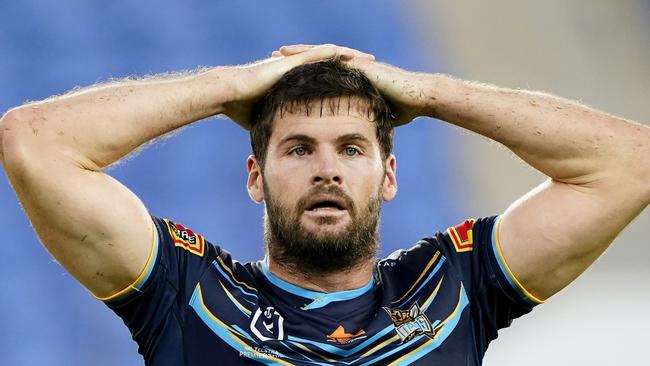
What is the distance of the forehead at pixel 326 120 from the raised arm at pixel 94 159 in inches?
8.0

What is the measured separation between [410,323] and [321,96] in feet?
2.58

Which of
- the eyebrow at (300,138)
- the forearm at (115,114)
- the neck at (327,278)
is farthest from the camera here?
the neck at (327,278)

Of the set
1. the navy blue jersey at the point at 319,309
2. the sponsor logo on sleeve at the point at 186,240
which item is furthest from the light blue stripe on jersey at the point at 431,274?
the sponsor logo on sleeve at the point at 186,240

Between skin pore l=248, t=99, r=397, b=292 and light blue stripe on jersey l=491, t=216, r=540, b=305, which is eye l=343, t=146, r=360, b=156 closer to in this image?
skin pore l=248, t=99, r=397, b=292

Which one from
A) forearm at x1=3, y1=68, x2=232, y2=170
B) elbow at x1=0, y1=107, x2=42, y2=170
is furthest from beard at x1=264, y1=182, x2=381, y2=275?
elbow at x1=0, y1=107, x2=42, y2=170

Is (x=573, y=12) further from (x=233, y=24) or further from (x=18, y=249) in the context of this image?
(x=18, y=249)

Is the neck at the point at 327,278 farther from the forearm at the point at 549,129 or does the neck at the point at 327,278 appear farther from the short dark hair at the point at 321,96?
the forearm at the point at 549,129

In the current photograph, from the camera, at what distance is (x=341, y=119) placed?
3590 millimetres

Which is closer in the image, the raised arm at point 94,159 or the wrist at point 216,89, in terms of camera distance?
the raised arm at point 94,159

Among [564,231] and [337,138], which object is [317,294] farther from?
[564,231]

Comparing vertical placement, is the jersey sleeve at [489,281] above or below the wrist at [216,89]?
below

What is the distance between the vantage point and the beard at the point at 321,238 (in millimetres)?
3508

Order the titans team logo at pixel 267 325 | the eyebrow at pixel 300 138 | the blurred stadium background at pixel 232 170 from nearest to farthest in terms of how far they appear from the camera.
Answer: the titans team logo at pixel 267 325, the eyebrow at pixel 300 138, the blurred stadium background at pixel 232 170

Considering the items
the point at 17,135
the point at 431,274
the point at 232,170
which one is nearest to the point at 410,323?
the point at 431,274
